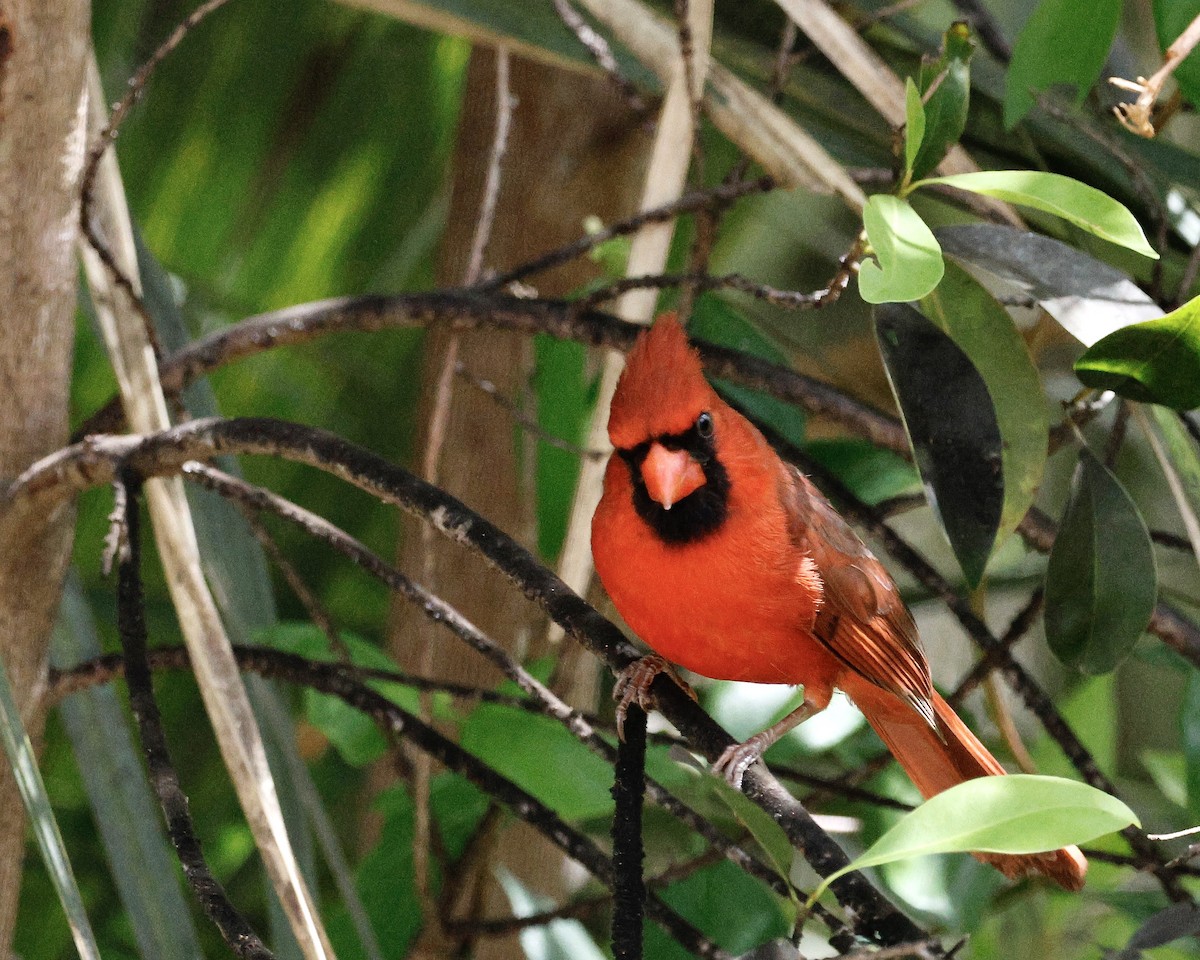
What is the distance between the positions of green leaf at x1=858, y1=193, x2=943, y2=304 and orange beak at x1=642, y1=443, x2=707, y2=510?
1.32 ft

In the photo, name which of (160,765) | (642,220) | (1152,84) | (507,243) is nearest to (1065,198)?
(1152,84)

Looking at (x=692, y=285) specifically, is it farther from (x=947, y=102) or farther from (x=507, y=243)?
(x=507, y=243)

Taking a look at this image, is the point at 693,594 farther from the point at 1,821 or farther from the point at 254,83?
the point at 254,83

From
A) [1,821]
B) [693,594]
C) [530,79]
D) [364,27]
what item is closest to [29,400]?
[1,821]

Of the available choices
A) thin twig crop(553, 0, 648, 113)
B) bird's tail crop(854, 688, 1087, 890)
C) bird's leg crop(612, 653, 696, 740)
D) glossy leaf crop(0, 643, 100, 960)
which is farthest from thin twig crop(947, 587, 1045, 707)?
glossy leaf crop(0, 643, 100, 960)

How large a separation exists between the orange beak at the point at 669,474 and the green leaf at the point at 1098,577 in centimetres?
30

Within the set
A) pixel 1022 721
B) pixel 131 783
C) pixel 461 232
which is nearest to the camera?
pixel 131 783

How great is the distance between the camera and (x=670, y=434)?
45.9 inches

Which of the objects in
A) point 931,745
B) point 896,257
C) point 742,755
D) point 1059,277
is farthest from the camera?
point 931,745

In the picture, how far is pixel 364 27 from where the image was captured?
2.33 meters

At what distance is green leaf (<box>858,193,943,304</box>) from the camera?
0.70m

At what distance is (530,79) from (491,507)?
657 mm

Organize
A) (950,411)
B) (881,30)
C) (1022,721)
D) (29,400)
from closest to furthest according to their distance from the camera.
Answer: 1. (950,411)
2. (29,400)
3. (881,30)
4. (1022,721)

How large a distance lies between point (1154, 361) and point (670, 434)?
1.37 ft
